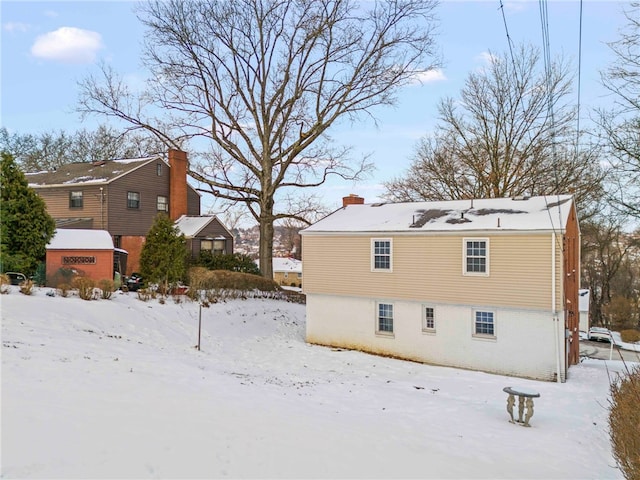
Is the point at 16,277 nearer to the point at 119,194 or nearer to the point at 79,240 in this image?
the point at 79,240

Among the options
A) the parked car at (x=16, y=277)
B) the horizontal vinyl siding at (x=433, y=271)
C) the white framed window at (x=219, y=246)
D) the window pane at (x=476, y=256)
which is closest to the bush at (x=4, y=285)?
the parked car at (x=16, y=277)

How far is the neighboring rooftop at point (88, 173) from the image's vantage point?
99.1 feet

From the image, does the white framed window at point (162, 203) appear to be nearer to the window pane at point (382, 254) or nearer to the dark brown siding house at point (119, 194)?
the dark brown siding house at point (119, 194)

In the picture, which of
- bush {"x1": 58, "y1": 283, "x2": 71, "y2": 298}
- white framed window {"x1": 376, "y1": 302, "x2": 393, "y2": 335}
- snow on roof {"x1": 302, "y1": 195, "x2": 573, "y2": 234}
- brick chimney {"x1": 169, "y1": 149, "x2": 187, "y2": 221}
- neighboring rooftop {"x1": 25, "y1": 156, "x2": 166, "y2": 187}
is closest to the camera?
snow on roof {"x1": 302, "y1": 195, "x2": 573, "y2": 234}

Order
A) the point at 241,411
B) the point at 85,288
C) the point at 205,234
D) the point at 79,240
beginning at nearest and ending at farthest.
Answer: the point at 241,411 → the point at 85,288 → the point at 79,240 → the point at 205,234

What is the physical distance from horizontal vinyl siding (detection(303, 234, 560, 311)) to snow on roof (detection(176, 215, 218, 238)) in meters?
13.9

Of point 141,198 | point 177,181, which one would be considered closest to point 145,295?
point 141,198

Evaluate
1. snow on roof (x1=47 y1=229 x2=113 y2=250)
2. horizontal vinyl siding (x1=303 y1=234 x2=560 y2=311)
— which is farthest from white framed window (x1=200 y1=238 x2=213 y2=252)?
horizontal vinyl siding (x1=303 y1=234 x2=560 y2=311)

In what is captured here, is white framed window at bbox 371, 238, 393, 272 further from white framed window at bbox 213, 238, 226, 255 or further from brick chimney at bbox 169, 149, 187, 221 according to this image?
brick chimney at bbox 169, 149, 187, 221

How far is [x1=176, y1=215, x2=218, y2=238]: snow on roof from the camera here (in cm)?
3212

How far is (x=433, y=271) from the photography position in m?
17.7

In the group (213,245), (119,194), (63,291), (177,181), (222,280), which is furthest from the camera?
(213,245)

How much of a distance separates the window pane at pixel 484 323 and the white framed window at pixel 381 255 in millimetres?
3684

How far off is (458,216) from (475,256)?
6.95 ft
